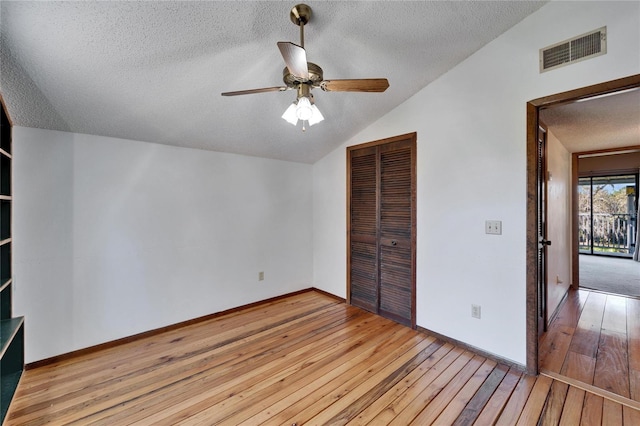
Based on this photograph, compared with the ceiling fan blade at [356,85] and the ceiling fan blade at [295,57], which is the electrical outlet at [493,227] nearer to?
the ceiling fan blade at [356,85]

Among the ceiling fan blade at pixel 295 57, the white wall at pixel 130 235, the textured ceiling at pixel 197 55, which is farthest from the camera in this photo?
the white wall at pixel 130 235

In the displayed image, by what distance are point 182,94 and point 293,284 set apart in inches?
110

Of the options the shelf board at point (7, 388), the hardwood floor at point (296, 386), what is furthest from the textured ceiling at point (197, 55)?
the hardwood floor at point (296, 386)

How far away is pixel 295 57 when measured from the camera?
4.39 feet

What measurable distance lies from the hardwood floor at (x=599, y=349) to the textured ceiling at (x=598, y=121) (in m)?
2.11

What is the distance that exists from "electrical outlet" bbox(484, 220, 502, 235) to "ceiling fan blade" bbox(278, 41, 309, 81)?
1.95 m

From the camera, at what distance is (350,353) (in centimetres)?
248

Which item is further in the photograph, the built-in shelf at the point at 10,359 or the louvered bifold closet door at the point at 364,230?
the louvered bifold closet door at the point at 364,230

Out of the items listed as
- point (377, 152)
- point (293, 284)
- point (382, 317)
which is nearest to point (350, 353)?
point (382, 317)

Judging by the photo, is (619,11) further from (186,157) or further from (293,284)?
(293,284)

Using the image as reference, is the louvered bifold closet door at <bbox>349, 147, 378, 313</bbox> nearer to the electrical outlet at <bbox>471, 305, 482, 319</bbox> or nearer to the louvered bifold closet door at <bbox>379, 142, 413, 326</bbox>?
the louvered bifold closet door at <bbox>379, 142, 413, 326</bbox>

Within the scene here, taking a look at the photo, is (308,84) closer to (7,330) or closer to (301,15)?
(301,15)

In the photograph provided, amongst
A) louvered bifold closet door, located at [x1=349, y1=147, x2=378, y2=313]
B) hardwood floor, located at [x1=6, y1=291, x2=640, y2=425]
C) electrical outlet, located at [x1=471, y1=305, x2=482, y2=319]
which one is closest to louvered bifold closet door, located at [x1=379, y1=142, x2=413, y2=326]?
louvered bifold closet door, located at [x1=349, y1=147, x2=378, y2=313]

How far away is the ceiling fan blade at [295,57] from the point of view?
124 centimetres
